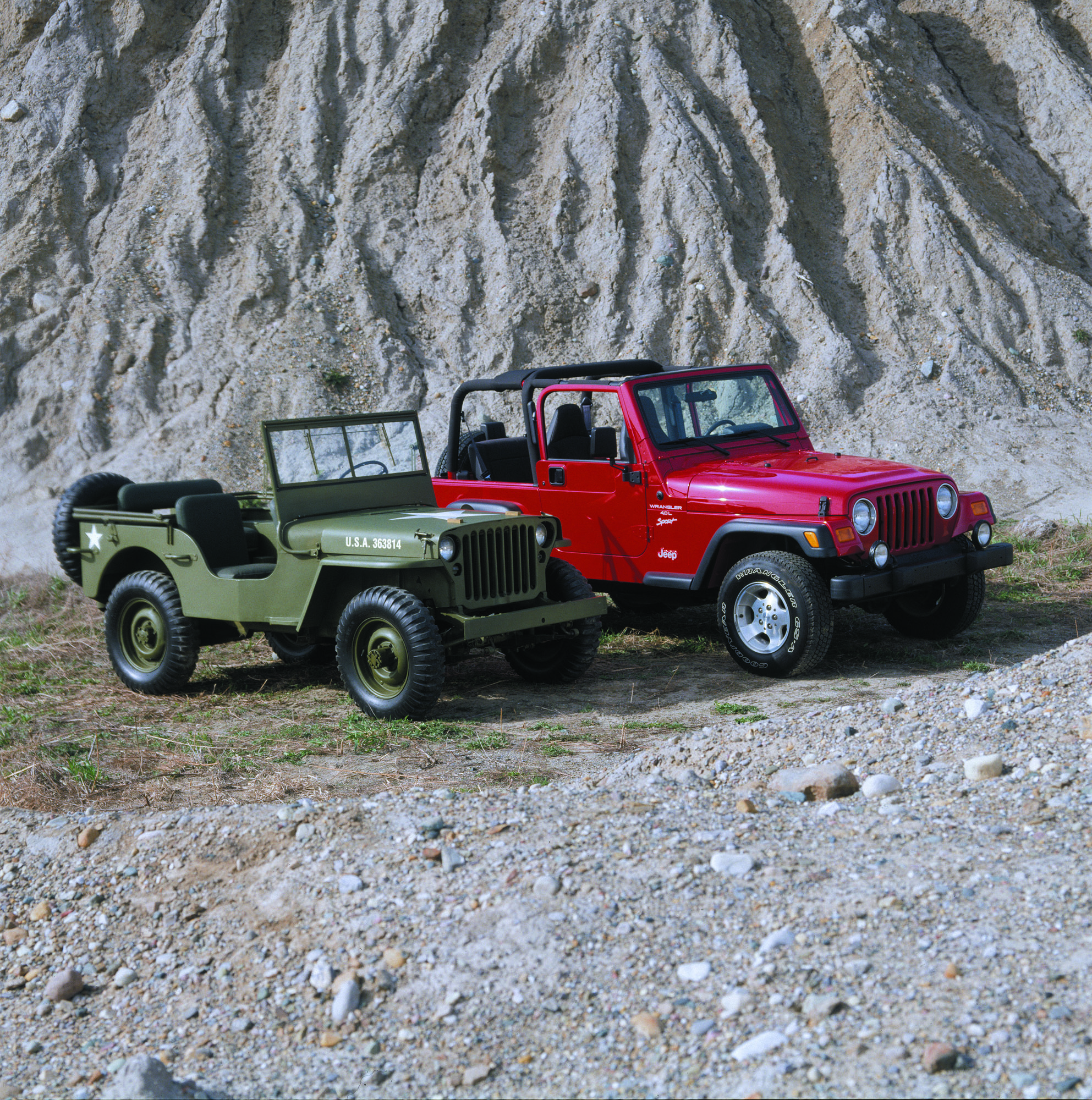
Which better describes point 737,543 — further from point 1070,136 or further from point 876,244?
point 1070,136

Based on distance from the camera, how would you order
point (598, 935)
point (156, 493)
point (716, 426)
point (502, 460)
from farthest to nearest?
point (502, 460), point (716, 426), point (156, 493), point (598, 935)

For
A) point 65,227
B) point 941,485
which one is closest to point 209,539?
point 941,485

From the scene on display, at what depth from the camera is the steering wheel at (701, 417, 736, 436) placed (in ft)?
30.5

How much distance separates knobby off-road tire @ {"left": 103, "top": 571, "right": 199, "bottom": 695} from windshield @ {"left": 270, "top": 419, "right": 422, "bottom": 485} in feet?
4.15

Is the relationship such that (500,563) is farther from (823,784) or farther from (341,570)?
(823,784)

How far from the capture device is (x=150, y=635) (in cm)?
879

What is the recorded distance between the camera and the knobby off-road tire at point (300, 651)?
951 centimetres

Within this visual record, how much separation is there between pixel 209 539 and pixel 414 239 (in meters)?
12.4

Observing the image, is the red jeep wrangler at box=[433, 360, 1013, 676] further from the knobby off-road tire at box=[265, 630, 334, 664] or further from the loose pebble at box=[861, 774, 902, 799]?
the loose pebble at box=[861, 774, 902, 799]

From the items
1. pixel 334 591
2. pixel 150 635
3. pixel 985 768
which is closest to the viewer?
pixel 985 768

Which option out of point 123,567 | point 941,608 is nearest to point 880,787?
point 941,608

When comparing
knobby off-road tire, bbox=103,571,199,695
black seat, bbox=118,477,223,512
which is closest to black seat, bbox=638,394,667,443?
black seat, bbox=118,477,223,512

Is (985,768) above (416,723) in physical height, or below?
below

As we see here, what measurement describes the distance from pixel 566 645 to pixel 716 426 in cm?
227
